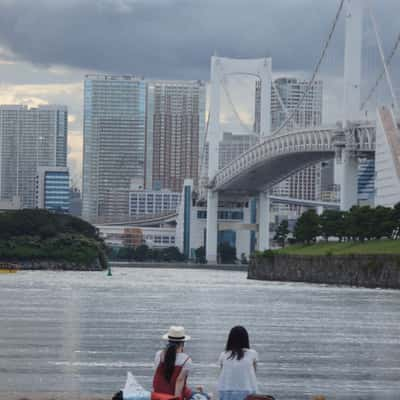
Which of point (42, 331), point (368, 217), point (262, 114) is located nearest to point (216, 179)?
point (262, 114)

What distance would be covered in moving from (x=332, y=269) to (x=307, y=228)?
9.86 metres

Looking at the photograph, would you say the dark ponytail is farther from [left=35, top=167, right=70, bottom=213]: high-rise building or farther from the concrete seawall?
[left=35, top=167, right=70, bottom=213]: high-rise building

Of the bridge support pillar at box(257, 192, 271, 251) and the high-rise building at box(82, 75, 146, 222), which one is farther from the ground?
the high-rise building at box(82, 75, 146, 222)

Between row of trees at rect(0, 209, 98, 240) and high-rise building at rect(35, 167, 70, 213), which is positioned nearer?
row of trees at rect(0, 209, 98, 240)

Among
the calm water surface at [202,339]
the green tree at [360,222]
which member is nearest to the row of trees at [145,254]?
the green tree at [360,222]

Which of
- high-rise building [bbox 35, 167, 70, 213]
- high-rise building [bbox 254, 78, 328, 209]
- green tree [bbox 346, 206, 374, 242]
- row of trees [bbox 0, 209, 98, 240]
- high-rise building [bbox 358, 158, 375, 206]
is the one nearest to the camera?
green tree [bbox 346, 206, 374, 242]

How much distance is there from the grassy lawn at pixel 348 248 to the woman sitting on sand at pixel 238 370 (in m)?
39.8

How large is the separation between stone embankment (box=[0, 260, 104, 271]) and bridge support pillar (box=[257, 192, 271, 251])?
10.4 metres

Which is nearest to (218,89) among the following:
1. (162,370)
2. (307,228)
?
(307,228)

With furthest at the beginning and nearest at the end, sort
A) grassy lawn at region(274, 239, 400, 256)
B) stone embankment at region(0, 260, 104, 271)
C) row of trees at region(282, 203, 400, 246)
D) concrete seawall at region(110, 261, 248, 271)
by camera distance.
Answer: concrete seawall at region(110, 261, 248, 271), stone embankment at region(0, 260, 104, 271), row of trees at region(282, 203, 400, 246), grassy lawn at region(274, 239, 400, 256)

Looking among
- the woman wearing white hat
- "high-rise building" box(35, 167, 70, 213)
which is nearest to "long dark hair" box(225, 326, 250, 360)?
the woman wearing white hat

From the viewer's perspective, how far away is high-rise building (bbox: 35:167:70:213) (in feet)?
592

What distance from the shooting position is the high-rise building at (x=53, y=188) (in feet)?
592

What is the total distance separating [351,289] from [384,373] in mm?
→ 31267
